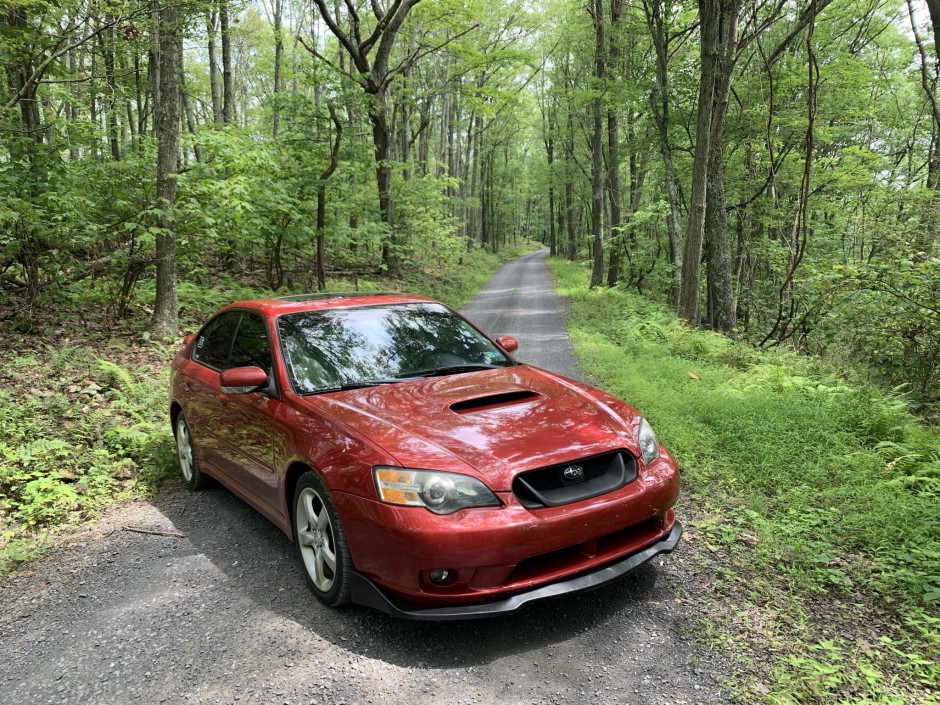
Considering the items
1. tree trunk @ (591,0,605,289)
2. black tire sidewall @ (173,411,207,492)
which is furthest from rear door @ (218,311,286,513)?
tree trunk @ (591,0,605,289)

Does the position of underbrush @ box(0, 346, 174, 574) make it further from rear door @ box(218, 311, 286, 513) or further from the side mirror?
the side mirror

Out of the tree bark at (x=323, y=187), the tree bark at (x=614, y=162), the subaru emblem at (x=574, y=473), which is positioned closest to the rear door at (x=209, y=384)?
the subaru emblem at (x=574, y=473)

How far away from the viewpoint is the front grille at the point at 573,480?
2592mm

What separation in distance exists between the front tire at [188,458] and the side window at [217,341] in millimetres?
618

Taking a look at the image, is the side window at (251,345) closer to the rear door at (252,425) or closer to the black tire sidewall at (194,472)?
the rear door at (252,425)

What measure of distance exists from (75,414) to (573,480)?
545cm

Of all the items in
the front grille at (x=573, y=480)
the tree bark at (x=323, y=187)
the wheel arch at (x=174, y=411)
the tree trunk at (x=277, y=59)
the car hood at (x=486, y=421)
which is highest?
the tree trunk at (x=277, y=59)

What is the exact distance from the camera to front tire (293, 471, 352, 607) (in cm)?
279

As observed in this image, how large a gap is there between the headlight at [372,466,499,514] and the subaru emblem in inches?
16.1

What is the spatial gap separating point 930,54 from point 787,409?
1617 cm

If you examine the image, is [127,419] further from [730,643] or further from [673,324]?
[673,324]

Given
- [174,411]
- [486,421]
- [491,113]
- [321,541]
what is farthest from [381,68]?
[321,541]

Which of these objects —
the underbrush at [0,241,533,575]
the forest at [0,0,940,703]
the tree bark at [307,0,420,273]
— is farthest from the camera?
the tree bark at [307,0,420,273]

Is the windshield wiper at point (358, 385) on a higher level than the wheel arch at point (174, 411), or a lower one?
higher
